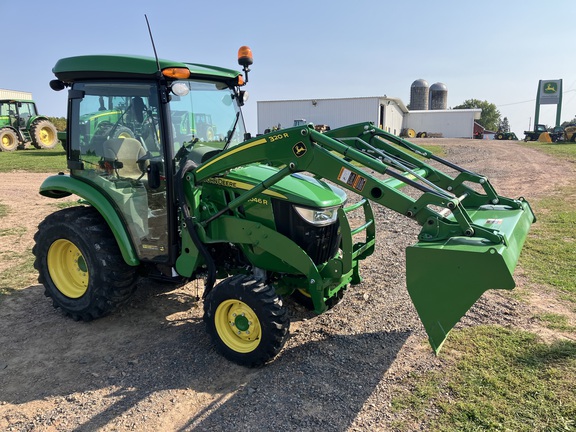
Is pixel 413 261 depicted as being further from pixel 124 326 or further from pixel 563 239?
pixel 563 239

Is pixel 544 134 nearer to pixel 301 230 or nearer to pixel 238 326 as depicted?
pixel 301 230

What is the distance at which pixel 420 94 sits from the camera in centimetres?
6362

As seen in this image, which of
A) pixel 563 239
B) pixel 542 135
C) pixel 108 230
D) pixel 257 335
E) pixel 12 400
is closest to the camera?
pixel 12 400

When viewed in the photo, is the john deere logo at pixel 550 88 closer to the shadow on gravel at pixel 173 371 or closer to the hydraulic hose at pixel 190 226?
the shadow on gravel at pixel 173 371

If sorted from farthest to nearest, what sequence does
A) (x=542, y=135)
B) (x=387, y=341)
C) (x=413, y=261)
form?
(x=542, y=135), (x=387, y=341), (x=413, y=261)

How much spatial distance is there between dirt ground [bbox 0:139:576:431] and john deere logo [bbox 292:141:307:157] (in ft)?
5.44

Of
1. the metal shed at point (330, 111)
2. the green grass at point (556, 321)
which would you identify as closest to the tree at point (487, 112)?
the metal shed at point (330, 111)

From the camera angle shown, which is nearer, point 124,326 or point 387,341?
point 387,341

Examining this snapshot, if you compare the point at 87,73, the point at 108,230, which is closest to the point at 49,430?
the point at 108,230

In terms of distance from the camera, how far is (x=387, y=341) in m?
3.94

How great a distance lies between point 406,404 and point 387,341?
88 centimetres

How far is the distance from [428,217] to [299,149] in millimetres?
1059

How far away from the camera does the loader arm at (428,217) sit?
9.27 feet

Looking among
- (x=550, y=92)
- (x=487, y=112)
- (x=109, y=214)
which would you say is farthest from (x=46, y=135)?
(x=487, y=112)
